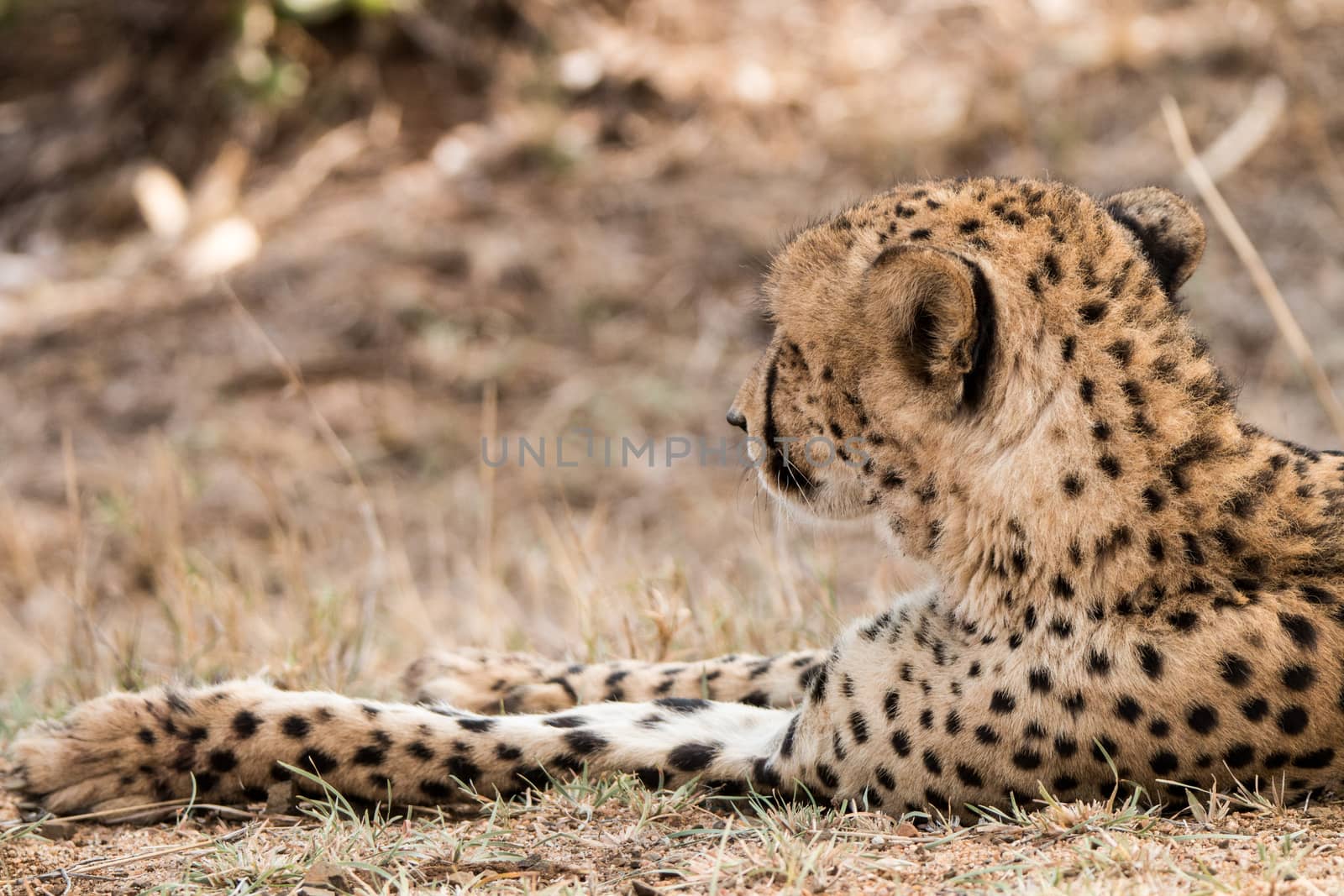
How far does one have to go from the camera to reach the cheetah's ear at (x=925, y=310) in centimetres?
208

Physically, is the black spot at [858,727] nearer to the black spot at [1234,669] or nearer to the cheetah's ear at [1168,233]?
the black spot at [1234,669]

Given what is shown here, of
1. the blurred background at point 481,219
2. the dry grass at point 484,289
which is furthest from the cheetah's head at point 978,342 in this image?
the blurred background at point 481,219

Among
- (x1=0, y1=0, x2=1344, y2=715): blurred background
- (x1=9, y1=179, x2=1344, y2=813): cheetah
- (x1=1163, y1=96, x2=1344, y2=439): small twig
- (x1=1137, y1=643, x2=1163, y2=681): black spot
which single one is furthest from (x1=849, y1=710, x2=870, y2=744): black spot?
(x1=0, y1=0, x2=1344, y2=715): blurred background

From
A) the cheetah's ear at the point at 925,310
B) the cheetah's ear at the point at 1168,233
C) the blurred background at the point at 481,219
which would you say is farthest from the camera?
the blurred background at the point at 481,219

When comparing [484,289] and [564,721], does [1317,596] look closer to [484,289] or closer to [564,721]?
[564,721]

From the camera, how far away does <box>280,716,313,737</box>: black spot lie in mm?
2535

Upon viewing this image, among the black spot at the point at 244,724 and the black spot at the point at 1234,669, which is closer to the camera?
the black spot at the point at 1234,669

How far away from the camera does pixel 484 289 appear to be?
8172 millimetres

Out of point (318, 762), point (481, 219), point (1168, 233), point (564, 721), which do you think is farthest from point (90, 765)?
point (481, 219)

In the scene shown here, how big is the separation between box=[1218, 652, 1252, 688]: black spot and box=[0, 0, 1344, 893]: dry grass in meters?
1.36

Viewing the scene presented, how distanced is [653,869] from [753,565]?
3114mm

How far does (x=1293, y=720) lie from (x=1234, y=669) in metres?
0.12

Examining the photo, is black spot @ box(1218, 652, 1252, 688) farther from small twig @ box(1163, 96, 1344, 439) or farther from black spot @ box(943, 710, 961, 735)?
small twig @ box(1163, 96, 1344, 439)

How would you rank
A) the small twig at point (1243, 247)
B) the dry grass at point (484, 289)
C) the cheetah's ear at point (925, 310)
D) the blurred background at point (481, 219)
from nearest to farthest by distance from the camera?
the cheetah's ear at point (925, 310) < the small twig at point (1243, 247) < the dry grass at point (484, 289) < the blurred background at point (481, 219)
